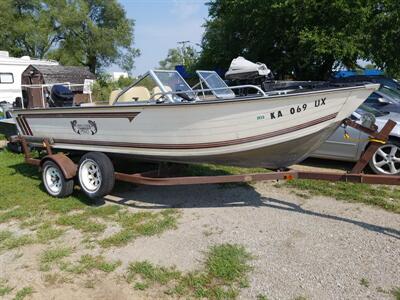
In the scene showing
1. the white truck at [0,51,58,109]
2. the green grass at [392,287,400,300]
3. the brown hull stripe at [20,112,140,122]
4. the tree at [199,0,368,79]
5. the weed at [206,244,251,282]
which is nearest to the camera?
the green grass at [392,287,400,300]

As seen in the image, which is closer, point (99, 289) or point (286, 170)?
point (99, 289)

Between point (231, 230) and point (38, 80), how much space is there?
67.5 feet

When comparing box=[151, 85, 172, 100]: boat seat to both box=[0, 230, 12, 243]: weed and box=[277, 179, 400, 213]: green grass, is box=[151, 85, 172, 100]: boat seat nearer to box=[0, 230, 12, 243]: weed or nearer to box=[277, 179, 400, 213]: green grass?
box=[277, 179, 400, 213]: green grass

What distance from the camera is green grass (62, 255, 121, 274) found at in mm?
3943

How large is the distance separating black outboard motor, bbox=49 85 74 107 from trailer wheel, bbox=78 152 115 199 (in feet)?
6.19

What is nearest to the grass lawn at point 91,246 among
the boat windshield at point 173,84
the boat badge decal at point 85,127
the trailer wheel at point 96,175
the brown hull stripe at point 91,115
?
the trailer wheel at point 96,175

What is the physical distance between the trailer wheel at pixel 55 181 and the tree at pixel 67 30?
34659mm

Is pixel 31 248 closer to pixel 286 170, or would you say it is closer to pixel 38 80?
pixel 286 170

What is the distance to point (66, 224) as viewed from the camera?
5.15 m

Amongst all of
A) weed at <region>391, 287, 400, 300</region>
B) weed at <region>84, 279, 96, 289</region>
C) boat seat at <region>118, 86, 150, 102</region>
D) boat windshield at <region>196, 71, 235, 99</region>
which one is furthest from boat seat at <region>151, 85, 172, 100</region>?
weed at <region>391, 287, 400, 300</region>

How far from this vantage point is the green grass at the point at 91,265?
12.9 feet

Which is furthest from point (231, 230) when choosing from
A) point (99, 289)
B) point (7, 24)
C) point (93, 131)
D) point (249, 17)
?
point (7, 24)

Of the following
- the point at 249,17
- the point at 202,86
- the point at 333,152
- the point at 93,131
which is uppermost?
the point at 249,17

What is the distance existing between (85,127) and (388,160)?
4.92m
